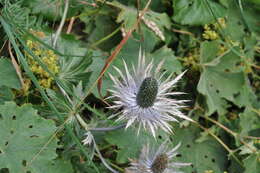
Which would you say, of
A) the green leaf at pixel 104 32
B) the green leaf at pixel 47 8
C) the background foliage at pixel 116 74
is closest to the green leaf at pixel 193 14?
the background foliage at pixel 116 74

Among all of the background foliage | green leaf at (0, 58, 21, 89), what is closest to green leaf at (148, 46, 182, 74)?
the background foliage

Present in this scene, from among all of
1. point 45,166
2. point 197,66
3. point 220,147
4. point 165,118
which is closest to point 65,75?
point 45,166

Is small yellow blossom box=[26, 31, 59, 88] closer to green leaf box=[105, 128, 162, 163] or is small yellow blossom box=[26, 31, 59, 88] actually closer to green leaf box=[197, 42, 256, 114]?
green leaf box=[105, 128, 162, 163]

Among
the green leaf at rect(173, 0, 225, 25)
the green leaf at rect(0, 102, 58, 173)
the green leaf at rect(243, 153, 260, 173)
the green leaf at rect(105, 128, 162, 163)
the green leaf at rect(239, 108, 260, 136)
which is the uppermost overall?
the green leaf at rect(173, 0, 225, 25)

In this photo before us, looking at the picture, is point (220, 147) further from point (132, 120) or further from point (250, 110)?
point (132, 120)

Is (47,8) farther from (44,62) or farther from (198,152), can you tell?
(198,152)

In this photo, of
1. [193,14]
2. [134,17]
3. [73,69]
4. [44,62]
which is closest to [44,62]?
[44,62]
